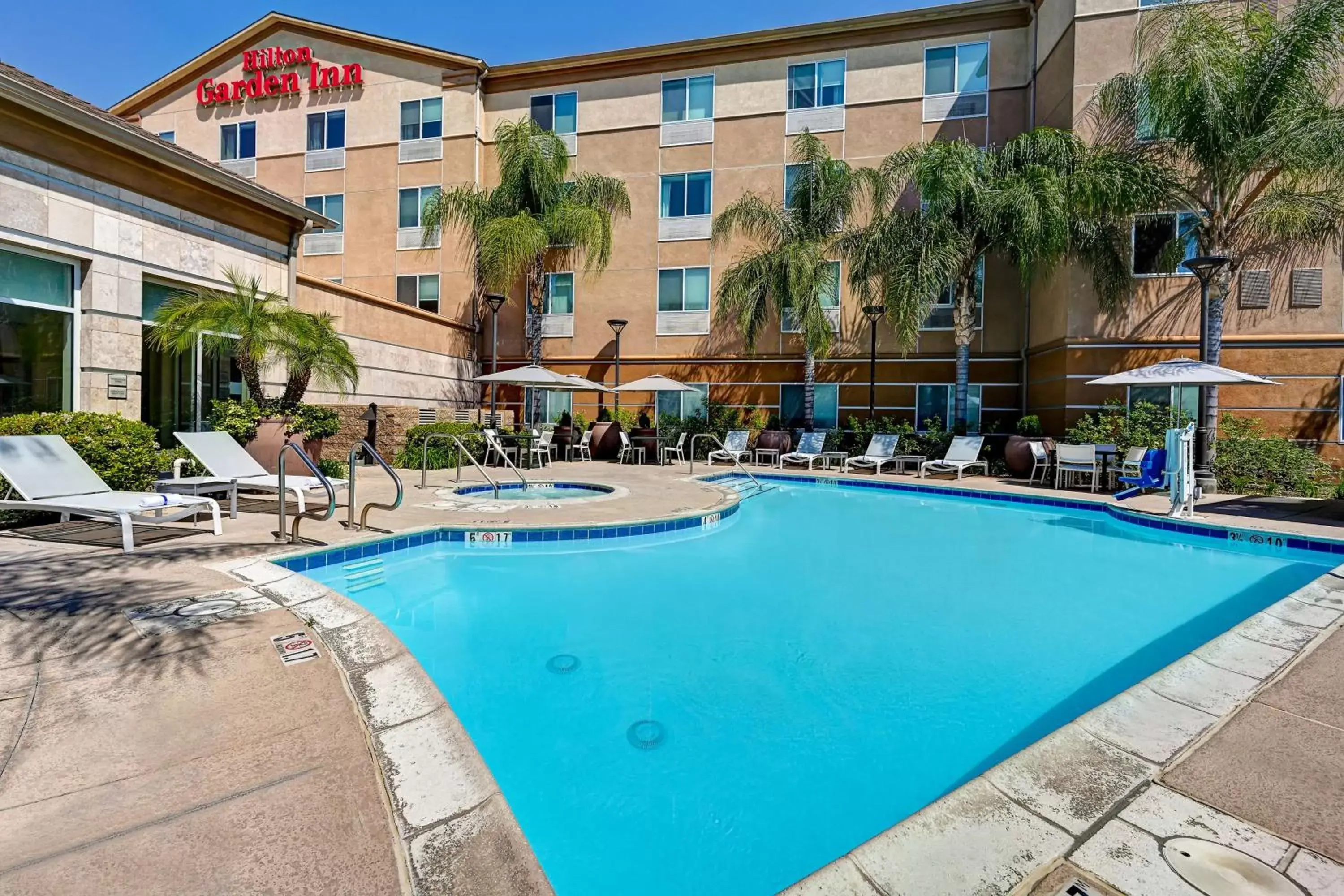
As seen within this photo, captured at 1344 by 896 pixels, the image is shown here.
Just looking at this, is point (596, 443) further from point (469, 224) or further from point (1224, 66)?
point (1224, 66)

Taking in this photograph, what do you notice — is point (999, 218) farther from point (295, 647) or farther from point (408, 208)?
point (408, 208)

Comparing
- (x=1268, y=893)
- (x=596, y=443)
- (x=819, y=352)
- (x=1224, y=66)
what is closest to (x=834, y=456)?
(x=819, y=352)

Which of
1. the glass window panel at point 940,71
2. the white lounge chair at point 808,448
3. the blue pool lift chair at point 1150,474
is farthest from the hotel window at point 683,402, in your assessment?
the blue pool lift chair at point 1150,474

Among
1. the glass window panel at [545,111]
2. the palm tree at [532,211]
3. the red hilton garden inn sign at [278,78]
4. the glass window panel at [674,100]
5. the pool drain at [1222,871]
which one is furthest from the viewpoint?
the red hilton garden inn sign at [278,78]

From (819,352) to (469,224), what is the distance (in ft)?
32.3

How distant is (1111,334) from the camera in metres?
13.8

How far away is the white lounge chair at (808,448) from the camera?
15570 millimetres

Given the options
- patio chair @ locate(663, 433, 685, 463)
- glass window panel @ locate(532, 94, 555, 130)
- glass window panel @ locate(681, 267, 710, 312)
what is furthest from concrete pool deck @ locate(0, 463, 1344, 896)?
glass window panel @ locate(532, 94, 555, 130)

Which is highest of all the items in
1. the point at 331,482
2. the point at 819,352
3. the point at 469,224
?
the point at 469,224

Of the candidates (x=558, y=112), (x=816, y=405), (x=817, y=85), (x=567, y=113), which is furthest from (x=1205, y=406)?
(x=558, y=112)

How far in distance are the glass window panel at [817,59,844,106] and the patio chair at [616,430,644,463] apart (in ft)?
35.3

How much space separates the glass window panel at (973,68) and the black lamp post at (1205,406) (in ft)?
28.1

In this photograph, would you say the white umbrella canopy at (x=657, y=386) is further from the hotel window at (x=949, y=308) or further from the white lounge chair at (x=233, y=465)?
the white lounge chair at (x=233, y=465)

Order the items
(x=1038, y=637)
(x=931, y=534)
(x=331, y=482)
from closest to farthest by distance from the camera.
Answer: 1. (x=1038, y=637)
2. (x=331, y=482)
3. (x=931, y=534)
